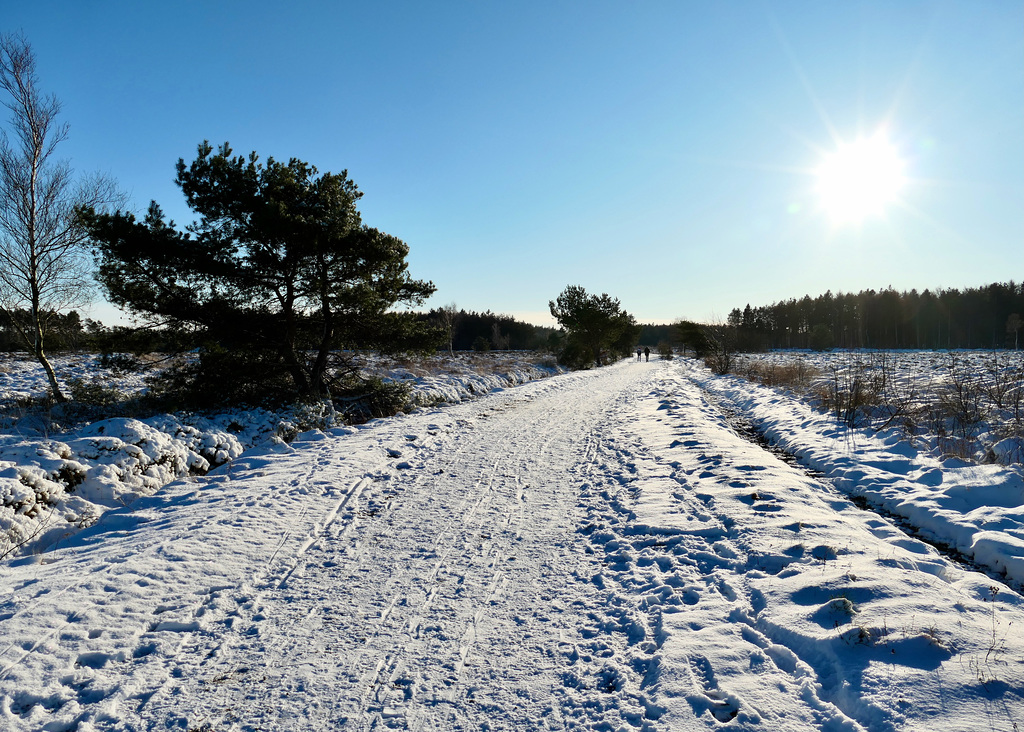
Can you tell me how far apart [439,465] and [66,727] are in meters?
5.43

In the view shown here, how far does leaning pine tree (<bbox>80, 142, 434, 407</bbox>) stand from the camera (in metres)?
9.59

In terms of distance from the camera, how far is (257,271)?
10.8 m

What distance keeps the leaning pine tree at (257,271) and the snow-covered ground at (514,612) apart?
497 cm

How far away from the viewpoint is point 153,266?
9633mm

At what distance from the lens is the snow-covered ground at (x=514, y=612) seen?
2.48 meters

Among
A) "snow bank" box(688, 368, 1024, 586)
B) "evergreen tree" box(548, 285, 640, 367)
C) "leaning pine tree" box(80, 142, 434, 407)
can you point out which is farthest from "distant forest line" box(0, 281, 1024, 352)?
"snow bank" box(688, 368, 1024, 586)

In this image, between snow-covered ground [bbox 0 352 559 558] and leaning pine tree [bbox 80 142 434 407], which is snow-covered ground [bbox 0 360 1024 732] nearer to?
snow-covered ground [bbox 0 352 559 558]

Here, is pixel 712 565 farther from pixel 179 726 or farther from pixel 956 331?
pixel 956 331

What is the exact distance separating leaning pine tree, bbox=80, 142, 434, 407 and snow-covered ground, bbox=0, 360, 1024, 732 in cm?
497

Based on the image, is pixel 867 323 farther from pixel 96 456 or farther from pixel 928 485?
pixel 96 456

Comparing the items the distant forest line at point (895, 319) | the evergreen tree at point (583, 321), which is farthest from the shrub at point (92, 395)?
the distant forest line at point (895, 319)

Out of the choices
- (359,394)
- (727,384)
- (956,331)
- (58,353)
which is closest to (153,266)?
(359,394)

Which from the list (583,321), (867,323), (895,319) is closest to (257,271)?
(583,321)

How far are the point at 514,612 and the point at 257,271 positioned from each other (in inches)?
418
